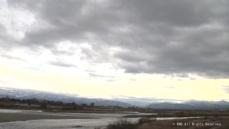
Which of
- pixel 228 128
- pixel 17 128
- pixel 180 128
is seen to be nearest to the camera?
pixel 228 128

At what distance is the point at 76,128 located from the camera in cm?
5488

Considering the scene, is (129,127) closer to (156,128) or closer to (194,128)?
(156,128)

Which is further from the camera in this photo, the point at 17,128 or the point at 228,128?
the point at 17,128

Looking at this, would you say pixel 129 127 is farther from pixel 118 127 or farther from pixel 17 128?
pixel 17 128

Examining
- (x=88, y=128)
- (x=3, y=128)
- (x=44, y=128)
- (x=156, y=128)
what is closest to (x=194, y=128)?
(x=156, y=128)

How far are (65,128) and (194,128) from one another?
19366mm

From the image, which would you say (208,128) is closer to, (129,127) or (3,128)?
(129,127)

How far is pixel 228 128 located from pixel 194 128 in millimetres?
4256

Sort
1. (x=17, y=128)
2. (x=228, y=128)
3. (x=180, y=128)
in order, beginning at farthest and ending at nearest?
(x=17, y=128) < (x=180, y=128) < (x=228, y=128)

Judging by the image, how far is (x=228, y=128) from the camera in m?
44.1

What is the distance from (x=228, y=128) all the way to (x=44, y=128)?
2574 centimetres

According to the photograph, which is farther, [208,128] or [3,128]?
[3,128]

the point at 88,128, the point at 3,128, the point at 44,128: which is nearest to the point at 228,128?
the point at 88,128

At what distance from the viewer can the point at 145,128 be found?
50688 millimetres
